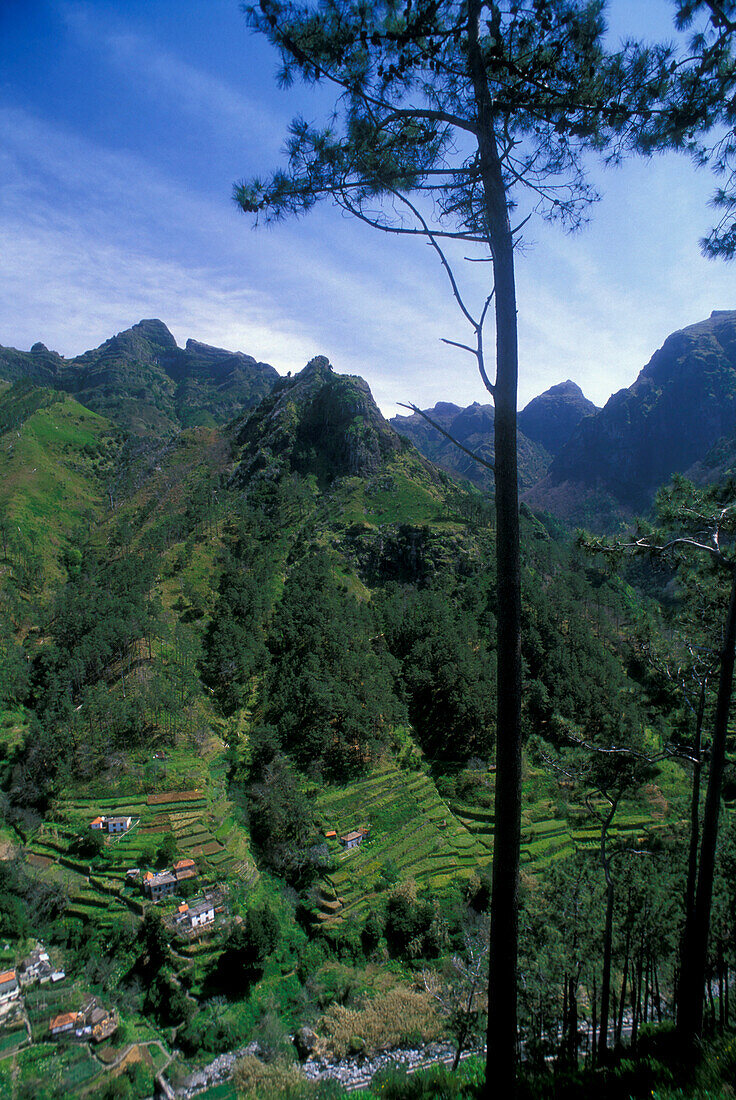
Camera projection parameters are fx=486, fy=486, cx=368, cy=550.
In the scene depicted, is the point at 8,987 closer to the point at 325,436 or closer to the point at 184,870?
the point at 184,870

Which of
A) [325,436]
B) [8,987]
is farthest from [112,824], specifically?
[325,436]

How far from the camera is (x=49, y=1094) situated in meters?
19.8

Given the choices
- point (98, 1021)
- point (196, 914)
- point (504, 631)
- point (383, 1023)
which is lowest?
point (98, 1021)

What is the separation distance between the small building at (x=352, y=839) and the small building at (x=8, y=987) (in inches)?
705

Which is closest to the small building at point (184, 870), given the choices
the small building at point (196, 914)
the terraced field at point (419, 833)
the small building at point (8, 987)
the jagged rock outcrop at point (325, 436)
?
the small building at point (196, 914)

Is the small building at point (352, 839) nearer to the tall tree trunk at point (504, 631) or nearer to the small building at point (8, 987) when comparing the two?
the small building at point (8, 987)

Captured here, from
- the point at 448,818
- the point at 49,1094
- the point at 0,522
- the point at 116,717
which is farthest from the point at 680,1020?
the point at 0,522

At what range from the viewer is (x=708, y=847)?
266 inches

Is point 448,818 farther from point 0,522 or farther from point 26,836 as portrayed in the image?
point 0,522

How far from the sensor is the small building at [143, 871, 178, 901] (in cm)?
2759

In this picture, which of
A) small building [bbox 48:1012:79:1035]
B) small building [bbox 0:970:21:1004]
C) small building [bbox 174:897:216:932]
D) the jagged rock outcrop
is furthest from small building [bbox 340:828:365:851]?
the jagged rock outcrop

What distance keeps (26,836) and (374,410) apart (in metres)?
78.9

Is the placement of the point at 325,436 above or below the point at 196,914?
above

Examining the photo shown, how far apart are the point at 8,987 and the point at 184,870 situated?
8789mm
